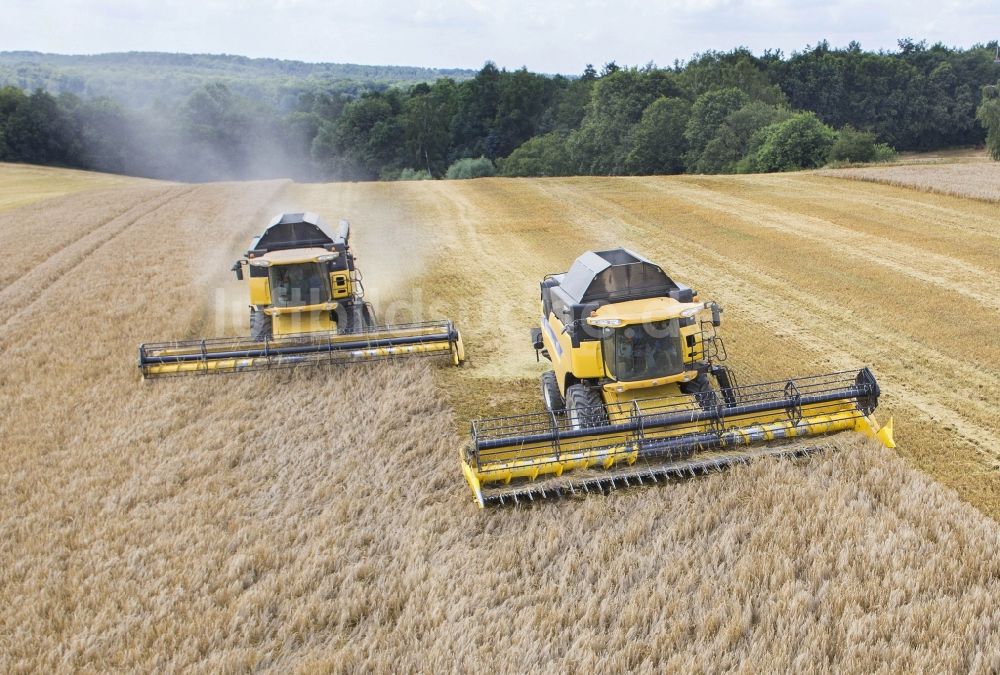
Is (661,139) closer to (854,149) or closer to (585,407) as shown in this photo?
(854,149)

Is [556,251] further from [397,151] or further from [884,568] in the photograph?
[397,151]

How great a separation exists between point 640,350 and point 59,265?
1812cm

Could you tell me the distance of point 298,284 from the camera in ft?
41.5

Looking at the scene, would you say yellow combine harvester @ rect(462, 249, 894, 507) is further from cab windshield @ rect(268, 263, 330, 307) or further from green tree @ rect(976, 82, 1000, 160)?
green tree @ rect(976, 82, 1000, 160)

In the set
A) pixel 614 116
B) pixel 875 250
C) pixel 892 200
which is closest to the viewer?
pixel 875 250

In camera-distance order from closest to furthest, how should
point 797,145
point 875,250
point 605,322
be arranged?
point 605,322, point 875,250, point 797,145

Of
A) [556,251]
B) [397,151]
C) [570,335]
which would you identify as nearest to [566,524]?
[570,335]

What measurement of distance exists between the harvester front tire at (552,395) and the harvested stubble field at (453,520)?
0.88 meters

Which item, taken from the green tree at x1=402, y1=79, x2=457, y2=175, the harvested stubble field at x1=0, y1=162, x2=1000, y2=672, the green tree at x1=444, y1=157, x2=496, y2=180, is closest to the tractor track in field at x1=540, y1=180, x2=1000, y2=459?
the harvested stubble field at x1=0, y1=162, x2=1000, y2=672

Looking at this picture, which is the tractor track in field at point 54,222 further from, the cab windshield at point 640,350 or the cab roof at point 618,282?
the cab windshield at point 640,350

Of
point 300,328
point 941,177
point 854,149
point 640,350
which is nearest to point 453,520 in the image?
point 640,350

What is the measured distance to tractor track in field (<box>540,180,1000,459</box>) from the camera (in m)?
9.77

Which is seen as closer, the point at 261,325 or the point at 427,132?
the point at 261,325

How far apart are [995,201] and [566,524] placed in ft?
76.6
